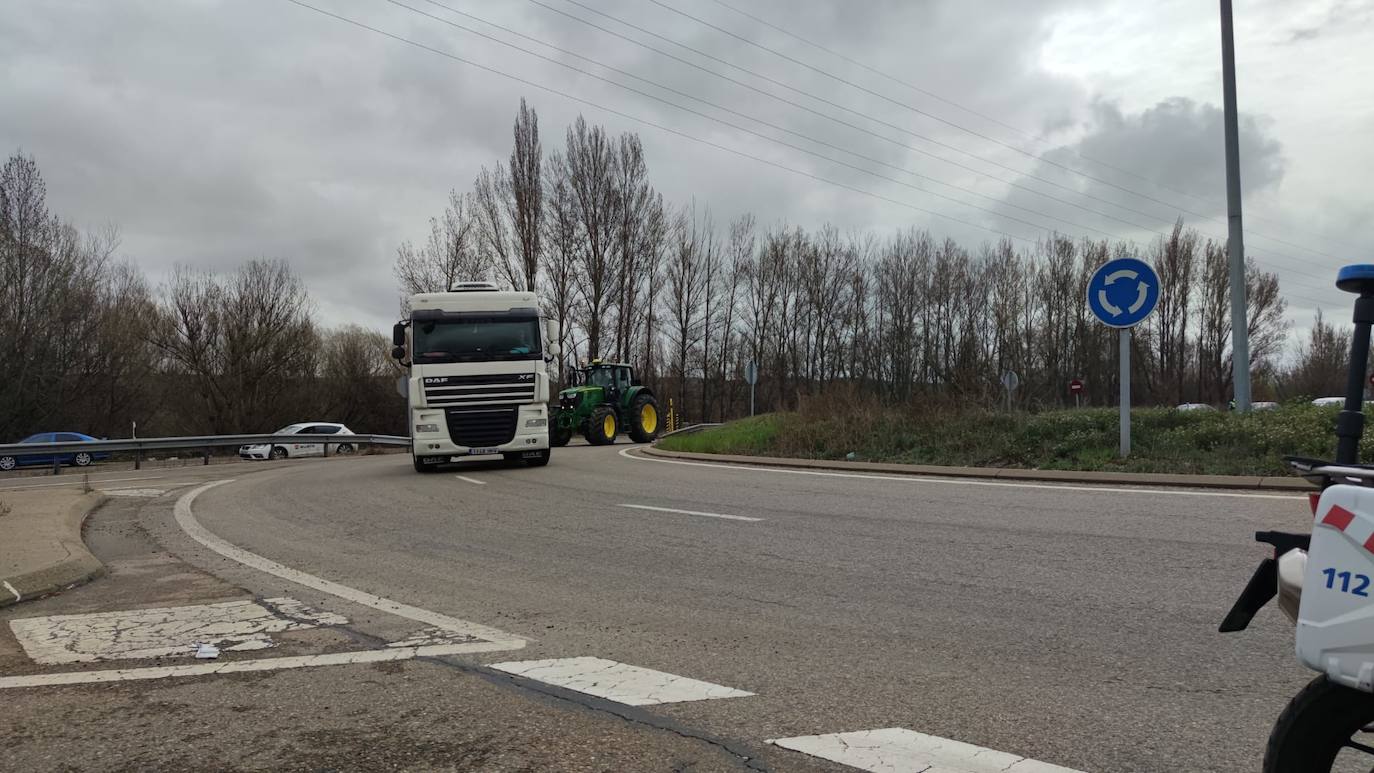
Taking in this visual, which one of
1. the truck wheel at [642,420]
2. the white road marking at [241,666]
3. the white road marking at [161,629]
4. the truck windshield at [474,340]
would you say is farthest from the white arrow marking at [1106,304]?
the truck wheel at [642,420]

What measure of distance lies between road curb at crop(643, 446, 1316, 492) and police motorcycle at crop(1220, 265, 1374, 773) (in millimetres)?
8063

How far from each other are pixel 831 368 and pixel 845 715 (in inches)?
2457

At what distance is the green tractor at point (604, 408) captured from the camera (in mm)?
28734

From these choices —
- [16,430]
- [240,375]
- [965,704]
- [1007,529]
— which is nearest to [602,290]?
[240,375]

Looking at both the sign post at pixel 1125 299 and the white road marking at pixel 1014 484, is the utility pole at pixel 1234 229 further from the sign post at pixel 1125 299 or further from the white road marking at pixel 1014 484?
the white road marking at pixel 1014 484

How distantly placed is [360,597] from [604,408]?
73.8 ft

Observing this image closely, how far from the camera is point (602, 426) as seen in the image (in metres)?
28.9

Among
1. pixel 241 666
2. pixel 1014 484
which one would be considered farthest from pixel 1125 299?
pixel 241 666

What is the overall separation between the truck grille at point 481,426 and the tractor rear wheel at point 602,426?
11.7 meters

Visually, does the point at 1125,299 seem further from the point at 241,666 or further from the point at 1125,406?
the point at 241,666

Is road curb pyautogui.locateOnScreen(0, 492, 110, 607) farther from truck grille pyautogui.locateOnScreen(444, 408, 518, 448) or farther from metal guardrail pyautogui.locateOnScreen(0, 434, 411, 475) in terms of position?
metal guardrail pyautogui.locateOnScreen(0, 434, 411, 475)

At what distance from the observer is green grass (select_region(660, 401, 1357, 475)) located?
1183 cm

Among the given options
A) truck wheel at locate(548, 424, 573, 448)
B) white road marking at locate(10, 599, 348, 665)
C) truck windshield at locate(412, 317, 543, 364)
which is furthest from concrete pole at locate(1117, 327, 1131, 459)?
truck wheel at locate(548, 424, 573, 448)

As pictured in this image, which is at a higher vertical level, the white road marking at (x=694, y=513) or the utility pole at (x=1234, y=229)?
the utility pole at (x=1234, y=229)
